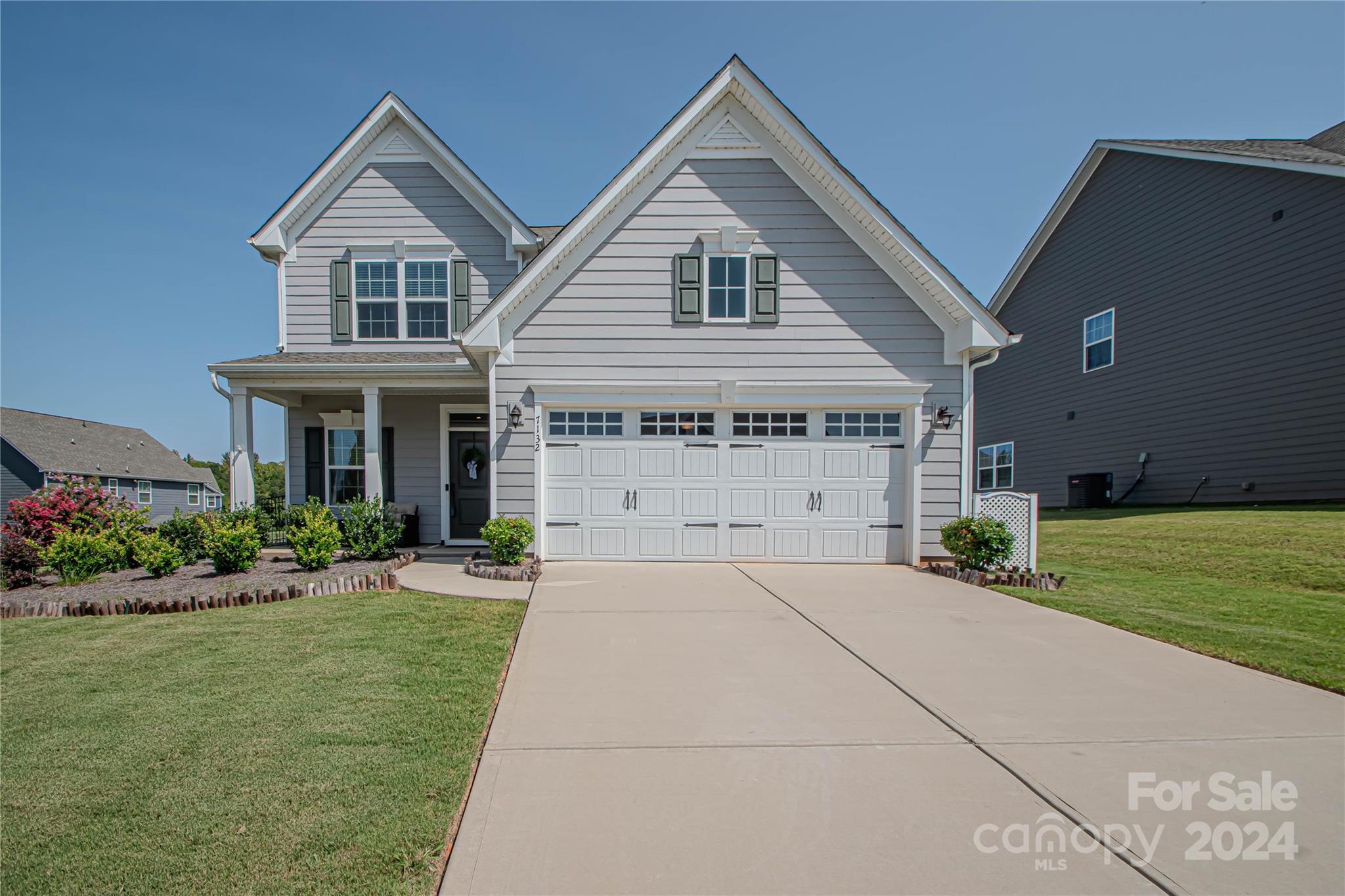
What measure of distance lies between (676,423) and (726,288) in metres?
2.11

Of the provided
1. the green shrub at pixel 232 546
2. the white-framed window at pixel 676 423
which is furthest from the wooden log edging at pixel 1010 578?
the green shrub at pixel 232 546

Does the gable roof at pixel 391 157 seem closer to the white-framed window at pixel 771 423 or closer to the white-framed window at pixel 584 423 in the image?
the white-framed window at pixel 584 423

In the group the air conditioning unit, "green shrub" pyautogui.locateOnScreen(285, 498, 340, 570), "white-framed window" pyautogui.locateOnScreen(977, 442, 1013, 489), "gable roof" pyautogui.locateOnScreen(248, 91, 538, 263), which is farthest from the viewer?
"white-framed window" pyautogui.locateOnScreen(977, 442, 1013, 489)

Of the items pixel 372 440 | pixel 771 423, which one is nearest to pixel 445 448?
pixel 372 440

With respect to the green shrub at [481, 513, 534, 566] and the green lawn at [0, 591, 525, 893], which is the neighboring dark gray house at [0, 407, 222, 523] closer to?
the green shrub at [481, 513, 534, 566]

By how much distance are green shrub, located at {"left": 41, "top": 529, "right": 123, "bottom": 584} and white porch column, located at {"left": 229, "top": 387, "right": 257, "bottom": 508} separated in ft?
6.66

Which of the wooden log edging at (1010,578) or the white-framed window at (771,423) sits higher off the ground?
the white-framed window at (771,423)

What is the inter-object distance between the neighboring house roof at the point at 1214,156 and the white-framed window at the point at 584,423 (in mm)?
13399

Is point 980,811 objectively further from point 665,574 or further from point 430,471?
point 430,471

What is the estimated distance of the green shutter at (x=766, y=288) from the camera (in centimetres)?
882

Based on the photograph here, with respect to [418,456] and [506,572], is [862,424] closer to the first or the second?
[506,572]

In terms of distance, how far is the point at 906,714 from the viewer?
361 centimetres

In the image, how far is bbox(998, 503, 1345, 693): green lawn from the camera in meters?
5.00

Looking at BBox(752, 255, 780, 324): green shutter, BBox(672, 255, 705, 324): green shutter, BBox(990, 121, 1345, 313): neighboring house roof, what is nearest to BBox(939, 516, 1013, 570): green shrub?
BBox(752, 255, 780, 324): green shutter
